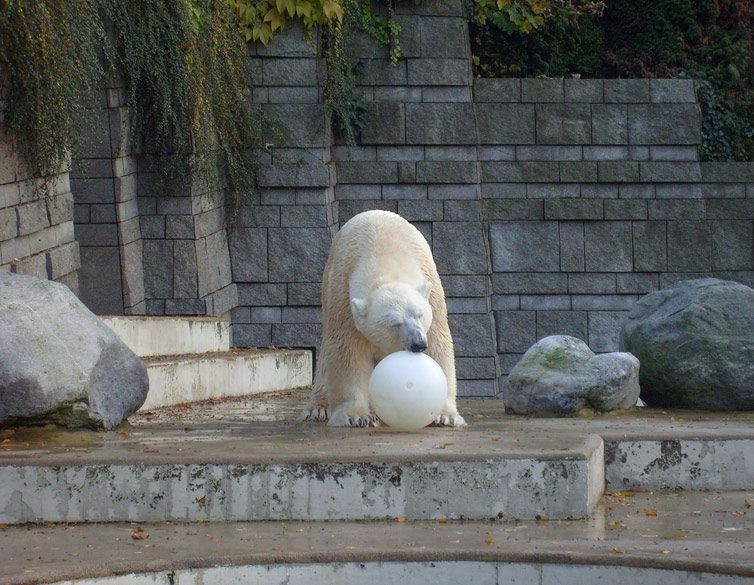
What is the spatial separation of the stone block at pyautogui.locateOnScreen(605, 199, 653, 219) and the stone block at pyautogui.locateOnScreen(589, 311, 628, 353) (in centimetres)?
83

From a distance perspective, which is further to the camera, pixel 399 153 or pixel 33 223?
pixel 399 153

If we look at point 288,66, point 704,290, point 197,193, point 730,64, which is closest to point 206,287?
point 197,193

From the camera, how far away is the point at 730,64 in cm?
1034

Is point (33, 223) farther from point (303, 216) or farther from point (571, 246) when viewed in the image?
point (571, 246)

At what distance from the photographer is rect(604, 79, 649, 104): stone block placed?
945cm

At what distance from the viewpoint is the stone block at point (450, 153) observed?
30.6 feet

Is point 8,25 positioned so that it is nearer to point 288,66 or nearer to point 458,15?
point 288,66

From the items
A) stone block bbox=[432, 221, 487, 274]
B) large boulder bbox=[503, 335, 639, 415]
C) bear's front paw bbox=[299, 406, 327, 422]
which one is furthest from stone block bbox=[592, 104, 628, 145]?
bear's front paw bbox=[299, 406, 327, 422]

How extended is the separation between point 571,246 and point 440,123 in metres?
1.55

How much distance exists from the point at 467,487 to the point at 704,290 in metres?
2.49

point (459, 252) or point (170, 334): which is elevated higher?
point (459, 252)

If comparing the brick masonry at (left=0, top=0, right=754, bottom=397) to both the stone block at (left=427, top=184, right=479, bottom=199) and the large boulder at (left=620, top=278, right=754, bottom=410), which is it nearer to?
the stone block at (left=427, top=184, right=479, bottom=199)

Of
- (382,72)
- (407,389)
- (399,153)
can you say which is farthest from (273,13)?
(407,389)

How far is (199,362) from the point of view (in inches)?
268
